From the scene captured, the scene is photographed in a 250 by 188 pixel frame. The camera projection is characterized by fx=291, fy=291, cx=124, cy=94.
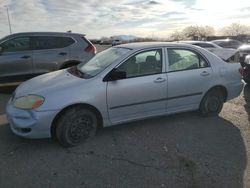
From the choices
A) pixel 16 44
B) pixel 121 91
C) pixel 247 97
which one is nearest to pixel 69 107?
pixel 121 91

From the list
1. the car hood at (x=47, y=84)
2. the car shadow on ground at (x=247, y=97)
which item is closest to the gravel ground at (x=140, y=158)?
the car hood at (x=47, y=84)

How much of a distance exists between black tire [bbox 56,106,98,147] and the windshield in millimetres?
664

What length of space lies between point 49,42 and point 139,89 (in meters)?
4.45

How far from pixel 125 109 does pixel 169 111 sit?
0.97 meters

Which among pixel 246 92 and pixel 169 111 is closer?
pixel 169 111

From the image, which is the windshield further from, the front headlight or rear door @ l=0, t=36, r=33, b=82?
rear door @ l=0, t=36, r=33, b=82

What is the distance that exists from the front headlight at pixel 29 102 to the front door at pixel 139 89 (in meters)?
1.07

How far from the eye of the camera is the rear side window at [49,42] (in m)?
8.20

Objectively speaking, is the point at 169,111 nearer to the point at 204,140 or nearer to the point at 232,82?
the point at 204,140

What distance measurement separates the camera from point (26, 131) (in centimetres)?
432

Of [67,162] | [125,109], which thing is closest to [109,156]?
[67,162]

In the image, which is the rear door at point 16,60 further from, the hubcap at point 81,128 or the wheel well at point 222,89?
the wheel well at point 222,89

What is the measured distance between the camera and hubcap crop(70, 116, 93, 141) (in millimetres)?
4498

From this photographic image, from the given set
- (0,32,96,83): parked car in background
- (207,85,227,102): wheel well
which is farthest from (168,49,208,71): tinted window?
(0,32,96,83): parked car in background
